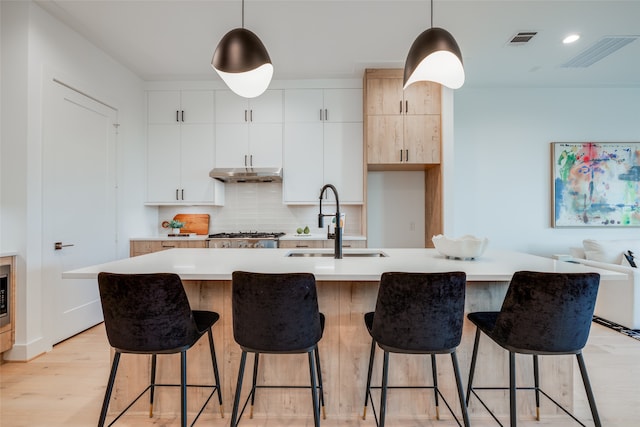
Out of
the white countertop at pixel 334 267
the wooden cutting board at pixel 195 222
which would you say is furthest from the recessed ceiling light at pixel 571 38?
the wooden cutting board at pixel 195 222

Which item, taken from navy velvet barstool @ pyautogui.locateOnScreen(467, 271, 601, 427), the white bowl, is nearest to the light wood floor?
navy velvet barstool @ pyautogui.locateOnScreen(467, 271, 601, 427)

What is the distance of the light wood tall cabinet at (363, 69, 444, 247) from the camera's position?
372 centimetres

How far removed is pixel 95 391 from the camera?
2.07m

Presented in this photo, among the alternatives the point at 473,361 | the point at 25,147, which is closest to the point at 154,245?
the point at 25,147

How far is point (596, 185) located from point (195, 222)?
5382 mm

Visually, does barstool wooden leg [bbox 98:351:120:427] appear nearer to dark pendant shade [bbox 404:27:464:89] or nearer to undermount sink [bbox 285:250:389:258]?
undermount sink [bbox 285:250:389:258]

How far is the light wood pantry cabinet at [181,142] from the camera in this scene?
4.05m

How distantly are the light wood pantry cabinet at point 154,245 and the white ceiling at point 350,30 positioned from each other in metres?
2.07

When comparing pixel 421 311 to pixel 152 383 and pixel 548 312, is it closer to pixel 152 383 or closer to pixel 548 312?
pixel 548 312

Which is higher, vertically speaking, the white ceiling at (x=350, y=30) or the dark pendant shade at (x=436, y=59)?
the white ceiling at (x=350, y=30)

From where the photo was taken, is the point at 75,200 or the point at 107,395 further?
the point at 75,200

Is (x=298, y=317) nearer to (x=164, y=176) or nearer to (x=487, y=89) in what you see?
(x=164, y=176)

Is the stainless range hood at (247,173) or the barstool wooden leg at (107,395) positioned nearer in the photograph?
the barstool wooden leg at (107,395)

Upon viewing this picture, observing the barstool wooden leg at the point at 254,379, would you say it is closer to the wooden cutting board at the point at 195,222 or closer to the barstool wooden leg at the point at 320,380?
the barstool wooden leg at the point at 320,380
